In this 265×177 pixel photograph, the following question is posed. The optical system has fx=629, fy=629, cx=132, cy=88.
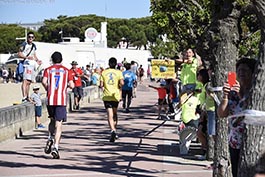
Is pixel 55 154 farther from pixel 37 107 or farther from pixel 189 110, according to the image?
pixel 37 107

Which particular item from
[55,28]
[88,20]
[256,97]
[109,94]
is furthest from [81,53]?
[88,20]

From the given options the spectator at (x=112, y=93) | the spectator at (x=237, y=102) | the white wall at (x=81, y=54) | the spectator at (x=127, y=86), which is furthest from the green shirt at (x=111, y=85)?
the white wall at (x=81, y=54)

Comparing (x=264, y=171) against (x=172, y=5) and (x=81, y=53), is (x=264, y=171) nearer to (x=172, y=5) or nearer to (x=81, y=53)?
(x=172, y=5)

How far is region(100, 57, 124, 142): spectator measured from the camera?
14.2 metres

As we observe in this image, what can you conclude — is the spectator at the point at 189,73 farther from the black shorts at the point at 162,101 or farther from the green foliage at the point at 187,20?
the black shorts at the point at 162,101

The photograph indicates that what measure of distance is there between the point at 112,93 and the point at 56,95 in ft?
8.88

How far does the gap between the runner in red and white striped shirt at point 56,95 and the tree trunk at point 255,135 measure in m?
6.46

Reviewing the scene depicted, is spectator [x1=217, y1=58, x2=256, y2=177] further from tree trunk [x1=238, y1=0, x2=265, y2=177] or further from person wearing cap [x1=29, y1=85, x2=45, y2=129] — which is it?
person wearing cap [x1=29, y1=85, x2=45, y2=129]

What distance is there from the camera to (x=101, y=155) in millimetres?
12109

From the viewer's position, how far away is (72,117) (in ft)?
70.4

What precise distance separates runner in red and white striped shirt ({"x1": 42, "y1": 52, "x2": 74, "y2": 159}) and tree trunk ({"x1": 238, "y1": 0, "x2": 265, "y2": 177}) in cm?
646

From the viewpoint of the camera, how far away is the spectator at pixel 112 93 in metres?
14.2

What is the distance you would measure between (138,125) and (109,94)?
454 centimetres

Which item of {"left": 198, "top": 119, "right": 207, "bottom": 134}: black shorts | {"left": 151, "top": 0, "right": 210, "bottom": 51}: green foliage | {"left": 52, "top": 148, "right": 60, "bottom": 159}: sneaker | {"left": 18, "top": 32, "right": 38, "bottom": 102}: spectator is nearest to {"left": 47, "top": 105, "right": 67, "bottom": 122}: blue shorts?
{"left": 52, "top": 148, "right": 60, "bottom": 159}: sneaker
